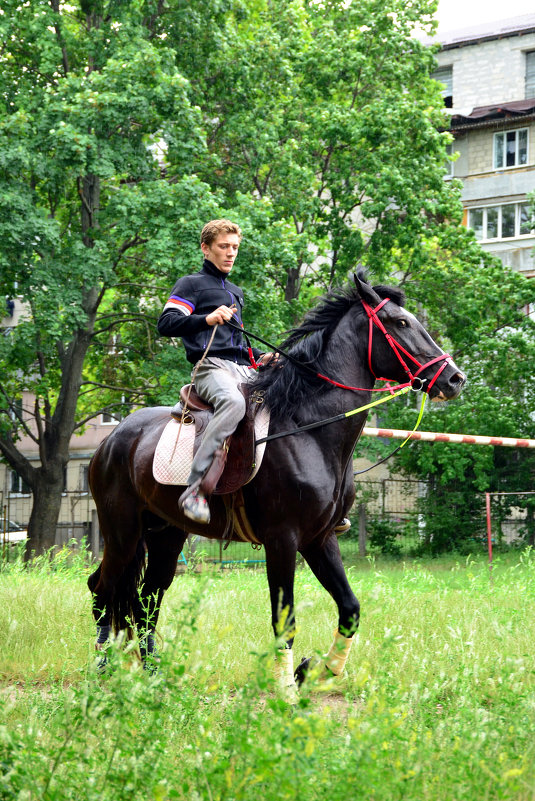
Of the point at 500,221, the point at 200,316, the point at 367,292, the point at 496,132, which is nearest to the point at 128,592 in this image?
the point at 200,316

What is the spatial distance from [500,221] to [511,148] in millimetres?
3437

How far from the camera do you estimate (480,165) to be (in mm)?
39062

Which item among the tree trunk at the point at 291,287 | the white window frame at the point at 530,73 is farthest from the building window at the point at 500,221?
the tree trunk at the point at 291,287

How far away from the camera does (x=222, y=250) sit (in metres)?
6.31

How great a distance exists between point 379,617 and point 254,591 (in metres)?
2.61

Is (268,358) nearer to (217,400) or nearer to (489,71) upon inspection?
(217,400)

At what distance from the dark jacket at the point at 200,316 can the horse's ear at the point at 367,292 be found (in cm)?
85

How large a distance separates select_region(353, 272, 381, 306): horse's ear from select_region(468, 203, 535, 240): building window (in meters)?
33.6

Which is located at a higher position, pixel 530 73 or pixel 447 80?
pixel 447 80

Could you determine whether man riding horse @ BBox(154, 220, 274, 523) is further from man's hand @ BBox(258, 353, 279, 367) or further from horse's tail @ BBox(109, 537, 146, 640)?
horse's tail @ BBox(109, 537, 146, 640)

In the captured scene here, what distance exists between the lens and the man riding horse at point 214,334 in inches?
223

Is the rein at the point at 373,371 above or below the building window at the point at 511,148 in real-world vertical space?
below

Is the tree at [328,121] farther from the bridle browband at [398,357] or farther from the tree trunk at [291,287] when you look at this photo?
the bridle browband at [398,357]

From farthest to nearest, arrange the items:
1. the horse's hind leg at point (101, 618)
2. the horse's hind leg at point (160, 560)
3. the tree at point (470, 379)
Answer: the tree at point (470, 379)
the horse's hind leg at point (160, 560)
the horse's hind leg at point (101, 618)
